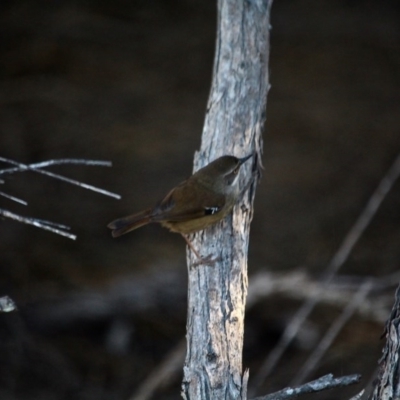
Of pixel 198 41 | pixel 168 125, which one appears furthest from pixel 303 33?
pixel 168 125

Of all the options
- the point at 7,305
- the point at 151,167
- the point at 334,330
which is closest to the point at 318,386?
the point at 7,305

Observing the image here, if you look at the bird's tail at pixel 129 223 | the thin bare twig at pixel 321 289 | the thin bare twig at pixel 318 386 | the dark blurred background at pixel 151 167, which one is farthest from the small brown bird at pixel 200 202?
the dark blurred background at pixel 151 167

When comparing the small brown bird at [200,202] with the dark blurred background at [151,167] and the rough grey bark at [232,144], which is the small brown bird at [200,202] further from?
the dark blurred background at [151,167]

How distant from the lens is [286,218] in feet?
29.2

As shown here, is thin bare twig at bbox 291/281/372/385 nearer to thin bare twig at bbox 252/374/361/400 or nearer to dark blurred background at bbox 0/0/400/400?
dark blurred background at bbox 0/0/400/400

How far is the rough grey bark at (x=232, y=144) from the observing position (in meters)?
4.62

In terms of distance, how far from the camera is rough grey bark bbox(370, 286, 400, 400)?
12.8ft

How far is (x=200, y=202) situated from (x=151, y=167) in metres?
3.21

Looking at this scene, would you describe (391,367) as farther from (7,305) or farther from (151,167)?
(151,167)

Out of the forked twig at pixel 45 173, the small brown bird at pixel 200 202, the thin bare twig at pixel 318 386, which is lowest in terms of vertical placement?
the thin bare twig at pixel 318 386

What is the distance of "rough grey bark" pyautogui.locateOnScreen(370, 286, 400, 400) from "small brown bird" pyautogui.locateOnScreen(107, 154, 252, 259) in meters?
1.41

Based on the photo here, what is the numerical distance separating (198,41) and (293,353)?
10.5ft

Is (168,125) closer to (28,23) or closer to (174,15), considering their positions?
(174,15)

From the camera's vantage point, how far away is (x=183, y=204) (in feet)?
18.9
